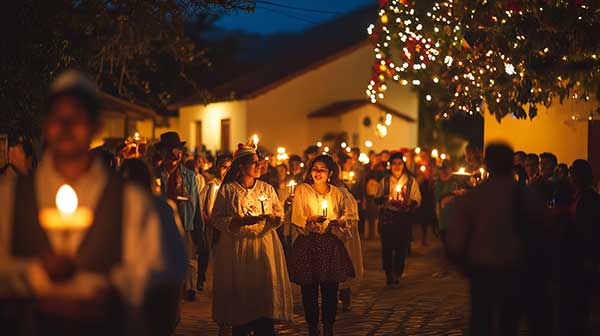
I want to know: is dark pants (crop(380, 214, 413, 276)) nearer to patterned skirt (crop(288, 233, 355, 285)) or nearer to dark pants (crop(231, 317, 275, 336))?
patterned skirt (crop(288, 233, 355, 285))

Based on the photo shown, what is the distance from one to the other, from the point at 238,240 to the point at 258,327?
0.95 metres

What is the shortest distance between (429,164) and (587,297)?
43.6 feet

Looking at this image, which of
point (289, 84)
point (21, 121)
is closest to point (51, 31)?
point (21, 121)

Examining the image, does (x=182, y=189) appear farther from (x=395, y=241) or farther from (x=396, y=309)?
(x=395, y=241)

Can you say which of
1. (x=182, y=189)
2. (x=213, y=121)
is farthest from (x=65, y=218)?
(x=213, y=121)

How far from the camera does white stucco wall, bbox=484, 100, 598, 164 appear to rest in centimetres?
1567

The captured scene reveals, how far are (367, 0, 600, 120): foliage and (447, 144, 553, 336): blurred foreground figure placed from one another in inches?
154

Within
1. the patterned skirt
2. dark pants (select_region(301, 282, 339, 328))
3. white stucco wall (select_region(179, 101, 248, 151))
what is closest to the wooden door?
white stucco wall (select_region(179, 101, 248, 151))

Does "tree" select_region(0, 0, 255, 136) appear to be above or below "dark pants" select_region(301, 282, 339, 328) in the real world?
above

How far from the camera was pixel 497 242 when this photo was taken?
6785mm

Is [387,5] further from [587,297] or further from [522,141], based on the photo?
[587,297]

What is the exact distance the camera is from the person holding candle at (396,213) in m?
15.0

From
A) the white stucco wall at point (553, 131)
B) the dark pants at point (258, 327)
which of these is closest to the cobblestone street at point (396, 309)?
the dark pants at point (258, 327)

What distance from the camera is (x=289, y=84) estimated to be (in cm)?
3559
